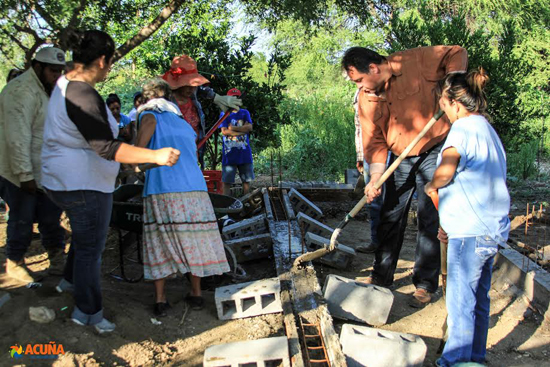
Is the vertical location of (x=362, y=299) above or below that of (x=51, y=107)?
below

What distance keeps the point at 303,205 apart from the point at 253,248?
6.68ft

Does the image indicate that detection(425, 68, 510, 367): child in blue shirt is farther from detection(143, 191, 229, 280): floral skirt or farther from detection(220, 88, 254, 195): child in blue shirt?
detection(220, 88, 254, 195): child in blue shirt

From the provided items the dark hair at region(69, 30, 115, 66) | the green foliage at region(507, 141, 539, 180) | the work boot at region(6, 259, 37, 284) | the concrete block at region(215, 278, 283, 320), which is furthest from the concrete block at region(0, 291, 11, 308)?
the green foliage at region(507, 141, 539, 180)

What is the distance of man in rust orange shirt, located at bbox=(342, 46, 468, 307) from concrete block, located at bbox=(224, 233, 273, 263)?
133 cm

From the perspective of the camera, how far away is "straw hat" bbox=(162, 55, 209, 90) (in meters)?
4.34

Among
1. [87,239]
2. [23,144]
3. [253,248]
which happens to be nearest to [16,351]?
[87,239]

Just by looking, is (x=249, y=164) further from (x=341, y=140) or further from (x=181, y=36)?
(x=341, y=140)

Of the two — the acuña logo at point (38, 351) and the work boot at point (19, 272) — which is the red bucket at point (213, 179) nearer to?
the work boot at point (19, 272)

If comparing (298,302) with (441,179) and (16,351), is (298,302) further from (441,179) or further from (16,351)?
(16,351)

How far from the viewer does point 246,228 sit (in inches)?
222

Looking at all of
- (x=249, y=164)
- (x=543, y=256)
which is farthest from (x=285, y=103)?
(x=543, y=256)

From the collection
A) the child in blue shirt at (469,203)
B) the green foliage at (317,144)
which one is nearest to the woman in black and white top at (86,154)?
the child in blue shirt at (469,203)

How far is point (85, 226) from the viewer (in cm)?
298

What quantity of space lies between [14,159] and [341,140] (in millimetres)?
8897
